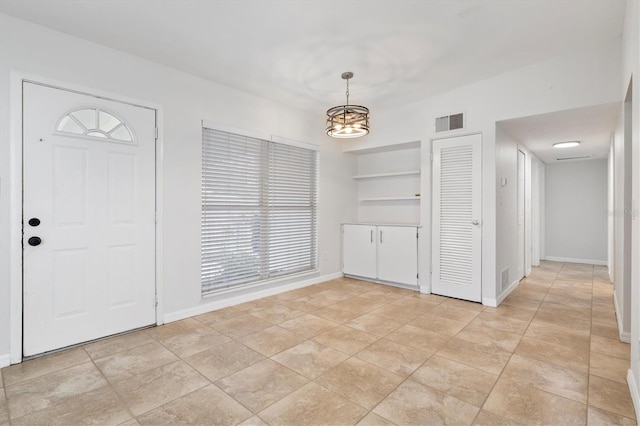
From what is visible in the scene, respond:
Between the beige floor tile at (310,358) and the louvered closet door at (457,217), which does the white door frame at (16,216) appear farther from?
the louvered closet door at (457,217)

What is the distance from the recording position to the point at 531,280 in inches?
212

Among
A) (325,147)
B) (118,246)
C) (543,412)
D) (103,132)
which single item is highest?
(325,147)

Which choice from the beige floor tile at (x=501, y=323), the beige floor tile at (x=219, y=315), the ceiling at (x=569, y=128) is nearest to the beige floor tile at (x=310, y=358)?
the beige floor tile at (x=219, y=315)

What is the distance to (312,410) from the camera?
1916 mm

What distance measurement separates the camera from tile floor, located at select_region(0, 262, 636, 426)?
1.89 meters

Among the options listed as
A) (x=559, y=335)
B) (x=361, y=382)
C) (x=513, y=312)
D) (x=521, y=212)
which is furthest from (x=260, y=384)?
(x=521, y=212)

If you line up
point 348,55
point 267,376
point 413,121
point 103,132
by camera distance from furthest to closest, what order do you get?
point 413,121, point 348,55, point 103,132, point 267,376

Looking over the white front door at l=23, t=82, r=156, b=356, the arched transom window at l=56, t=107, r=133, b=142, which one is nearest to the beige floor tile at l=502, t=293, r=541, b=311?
the white front door at l=23, t=82, r=156, b=356

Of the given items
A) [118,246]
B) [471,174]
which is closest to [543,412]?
[471,174]

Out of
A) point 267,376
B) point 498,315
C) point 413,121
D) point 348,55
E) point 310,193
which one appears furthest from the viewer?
point 310,193

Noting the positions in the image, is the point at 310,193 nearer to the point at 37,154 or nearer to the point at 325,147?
the point at 325,147

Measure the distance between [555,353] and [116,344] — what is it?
387 centimetres

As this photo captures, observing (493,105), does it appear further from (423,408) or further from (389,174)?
(423,408)

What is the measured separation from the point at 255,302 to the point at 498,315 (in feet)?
9.71
